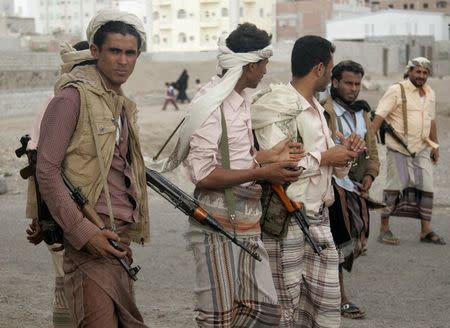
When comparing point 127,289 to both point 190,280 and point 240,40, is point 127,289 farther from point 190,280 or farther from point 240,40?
point 190,280

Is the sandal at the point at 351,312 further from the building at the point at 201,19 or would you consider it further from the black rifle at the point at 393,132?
the building at the point at 201,19

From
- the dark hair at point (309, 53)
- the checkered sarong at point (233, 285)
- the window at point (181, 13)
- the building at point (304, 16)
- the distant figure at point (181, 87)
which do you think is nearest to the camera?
the checkered sarong at point (233, 285)

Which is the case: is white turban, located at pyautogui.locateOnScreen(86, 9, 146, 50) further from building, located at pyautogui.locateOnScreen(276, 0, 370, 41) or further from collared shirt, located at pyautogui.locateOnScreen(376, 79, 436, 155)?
building, located at pyautogui.locateOnScreen(276, 0, 370, 41)

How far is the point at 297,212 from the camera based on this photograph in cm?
429

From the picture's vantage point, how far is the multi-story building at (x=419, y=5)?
3753 inches

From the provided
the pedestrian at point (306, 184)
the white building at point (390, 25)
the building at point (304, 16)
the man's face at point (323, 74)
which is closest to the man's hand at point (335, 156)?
the pedestrian at point (306, 184)

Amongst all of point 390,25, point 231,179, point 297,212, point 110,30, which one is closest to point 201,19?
point 390,25

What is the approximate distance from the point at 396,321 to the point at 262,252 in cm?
199

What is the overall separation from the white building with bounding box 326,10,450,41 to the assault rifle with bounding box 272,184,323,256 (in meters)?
73.2

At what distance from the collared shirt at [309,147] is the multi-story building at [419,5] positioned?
93892mm

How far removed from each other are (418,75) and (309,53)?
148 inches

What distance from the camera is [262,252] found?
158 inches

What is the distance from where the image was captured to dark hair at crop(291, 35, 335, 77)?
4.38 metres

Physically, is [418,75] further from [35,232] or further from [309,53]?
[35,232]
